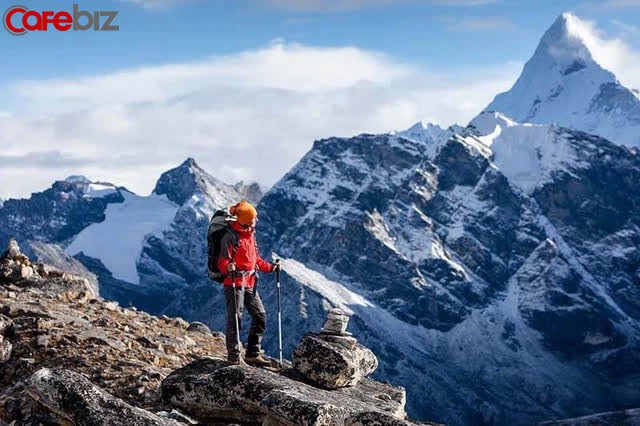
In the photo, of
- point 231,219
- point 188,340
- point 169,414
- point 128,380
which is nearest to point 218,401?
point 169,414

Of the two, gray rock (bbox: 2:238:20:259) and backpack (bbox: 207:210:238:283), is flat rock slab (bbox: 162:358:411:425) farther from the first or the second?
gray rock (bbox: 2:238:20:259)

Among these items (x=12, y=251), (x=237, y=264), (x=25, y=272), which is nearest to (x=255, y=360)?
(x=237, y=264)

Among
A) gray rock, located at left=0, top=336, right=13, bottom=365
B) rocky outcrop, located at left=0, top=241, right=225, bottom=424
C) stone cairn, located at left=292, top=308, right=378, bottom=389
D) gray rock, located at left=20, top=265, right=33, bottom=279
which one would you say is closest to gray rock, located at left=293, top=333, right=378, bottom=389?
stone cairn, located at left=292, top=308, right=378, bottom=389

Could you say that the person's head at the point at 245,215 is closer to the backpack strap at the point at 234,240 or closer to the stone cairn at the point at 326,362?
the backpack strap at the point at 234,240

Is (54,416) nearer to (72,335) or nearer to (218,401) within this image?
(218,401)

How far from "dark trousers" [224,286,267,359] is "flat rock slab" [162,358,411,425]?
1.63 m

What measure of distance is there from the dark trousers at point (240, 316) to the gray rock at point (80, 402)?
597 centimetres

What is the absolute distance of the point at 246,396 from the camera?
21.6 meters

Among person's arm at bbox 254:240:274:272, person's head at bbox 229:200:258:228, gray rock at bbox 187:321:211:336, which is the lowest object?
gray rock at bbox 187:321:211:336

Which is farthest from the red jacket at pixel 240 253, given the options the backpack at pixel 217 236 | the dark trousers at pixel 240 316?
the dark trousers at pixel 240 316

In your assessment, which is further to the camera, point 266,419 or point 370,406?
point 370,406

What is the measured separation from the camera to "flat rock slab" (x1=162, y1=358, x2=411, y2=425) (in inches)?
796

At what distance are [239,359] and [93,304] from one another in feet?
36.9

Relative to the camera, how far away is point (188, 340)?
32.4 metres
